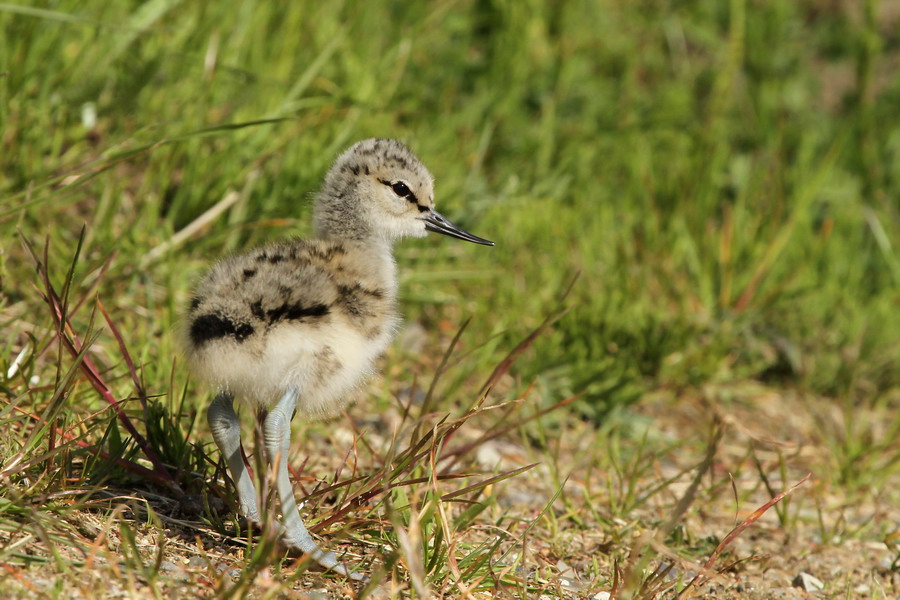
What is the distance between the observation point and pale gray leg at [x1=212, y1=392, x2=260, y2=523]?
2.82 meters

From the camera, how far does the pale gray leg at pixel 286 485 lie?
267 centimetres

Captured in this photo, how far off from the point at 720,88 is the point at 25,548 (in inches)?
188

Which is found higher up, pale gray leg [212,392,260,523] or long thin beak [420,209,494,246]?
long thin beak [420,209,494,246]

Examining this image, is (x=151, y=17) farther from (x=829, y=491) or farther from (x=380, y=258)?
(x=829, y=491)

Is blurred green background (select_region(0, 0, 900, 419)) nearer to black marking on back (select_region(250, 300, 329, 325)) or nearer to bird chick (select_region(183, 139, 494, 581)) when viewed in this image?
bird chick (select_region(183, 139, 494, 581))

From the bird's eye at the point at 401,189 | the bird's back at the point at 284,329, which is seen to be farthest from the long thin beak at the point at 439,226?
the bird's back at the point at 284,329

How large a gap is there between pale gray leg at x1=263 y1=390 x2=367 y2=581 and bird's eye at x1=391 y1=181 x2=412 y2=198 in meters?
Result: 0.95

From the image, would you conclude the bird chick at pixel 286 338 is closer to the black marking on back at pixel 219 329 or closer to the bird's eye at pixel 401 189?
the black marking on back at pixel 219 329

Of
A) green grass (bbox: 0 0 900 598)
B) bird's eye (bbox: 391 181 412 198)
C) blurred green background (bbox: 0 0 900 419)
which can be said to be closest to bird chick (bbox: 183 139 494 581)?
green grass (bbox: 0 0 900 598)

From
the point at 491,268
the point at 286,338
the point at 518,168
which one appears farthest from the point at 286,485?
the point at 518,168

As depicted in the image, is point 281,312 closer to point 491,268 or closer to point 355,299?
point 355,299

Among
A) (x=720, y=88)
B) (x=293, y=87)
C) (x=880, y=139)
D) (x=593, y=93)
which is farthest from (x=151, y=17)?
(x=880, y=139)

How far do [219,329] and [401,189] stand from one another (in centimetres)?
102

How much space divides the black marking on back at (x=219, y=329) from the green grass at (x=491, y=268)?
0.29 meters
